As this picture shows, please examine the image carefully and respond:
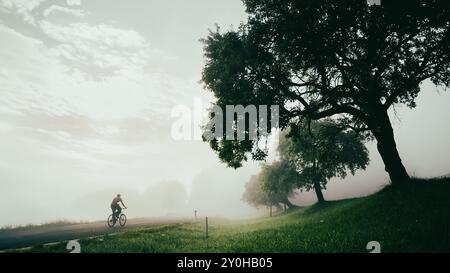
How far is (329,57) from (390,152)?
836 centimetres

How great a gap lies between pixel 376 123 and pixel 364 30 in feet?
23.2

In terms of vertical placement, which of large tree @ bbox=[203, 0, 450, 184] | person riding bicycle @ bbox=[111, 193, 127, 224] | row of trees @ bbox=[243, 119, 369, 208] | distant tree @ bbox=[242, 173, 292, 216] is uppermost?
large tree @ bbox=[203, 0, 450, 184]

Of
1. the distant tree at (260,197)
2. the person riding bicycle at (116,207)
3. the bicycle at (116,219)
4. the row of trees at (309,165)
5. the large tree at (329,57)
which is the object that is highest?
the large tree at (329,57)

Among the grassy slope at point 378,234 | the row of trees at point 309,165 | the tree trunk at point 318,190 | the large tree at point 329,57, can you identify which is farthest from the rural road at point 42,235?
the tree trunk at point 318,190

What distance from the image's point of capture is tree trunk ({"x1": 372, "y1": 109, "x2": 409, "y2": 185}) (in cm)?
2100

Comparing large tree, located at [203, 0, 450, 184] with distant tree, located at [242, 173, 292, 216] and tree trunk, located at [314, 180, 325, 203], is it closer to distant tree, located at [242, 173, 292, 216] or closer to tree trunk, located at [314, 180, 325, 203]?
tree trunk, located at [314, 180, 325, 203]

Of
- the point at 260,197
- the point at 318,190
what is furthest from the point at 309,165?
the point at 260,197

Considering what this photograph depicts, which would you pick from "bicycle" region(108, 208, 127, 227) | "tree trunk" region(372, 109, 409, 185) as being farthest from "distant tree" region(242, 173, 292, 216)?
"tree trunk" region(372, 109, 409, 185)

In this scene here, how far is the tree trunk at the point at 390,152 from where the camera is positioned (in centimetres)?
2100

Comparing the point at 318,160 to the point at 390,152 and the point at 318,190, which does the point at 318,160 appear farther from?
the point at 390,152

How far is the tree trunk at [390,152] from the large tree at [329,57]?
61 millimetres

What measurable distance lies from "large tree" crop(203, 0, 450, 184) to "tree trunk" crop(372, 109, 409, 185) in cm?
6

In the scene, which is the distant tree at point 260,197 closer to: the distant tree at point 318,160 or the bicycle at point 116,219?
the distant tree at point 318,160
